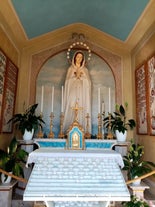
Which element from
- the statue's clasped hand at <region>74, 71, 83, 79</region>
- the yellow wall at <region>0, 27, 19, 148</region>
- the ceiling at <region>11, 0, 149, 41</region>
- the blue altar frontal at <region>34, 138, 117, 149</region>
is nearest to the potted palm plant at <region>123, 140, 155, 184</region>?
the blue altar frontal at <region>34, 138, 117, 149</region>

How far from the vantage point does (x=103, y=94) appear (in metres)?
4.75

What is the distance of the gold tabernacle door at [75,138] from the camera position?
3434 millimetres

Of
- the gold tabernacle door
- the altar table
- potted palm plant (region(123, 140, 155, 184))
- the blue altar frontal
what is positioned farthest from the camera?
the blue altar frontal

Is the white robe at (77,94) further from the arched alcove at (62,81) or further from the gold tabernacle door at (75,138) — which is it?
the gold tabernacle door at (75,138)

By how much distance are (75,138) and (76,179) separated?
49.0 inches

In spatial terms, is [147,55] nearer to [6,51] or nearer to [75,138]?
[75,138]

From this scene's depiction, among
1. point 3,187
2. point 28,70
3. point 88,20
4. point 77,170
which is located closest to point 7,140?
point 3,187

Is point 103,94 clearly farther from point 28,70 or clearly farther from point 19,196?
point 19,196

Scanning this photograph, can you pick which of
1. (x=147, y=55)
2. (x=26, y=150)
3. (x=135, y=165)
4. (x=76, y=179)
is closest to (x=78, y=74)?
(x=147, y=55)

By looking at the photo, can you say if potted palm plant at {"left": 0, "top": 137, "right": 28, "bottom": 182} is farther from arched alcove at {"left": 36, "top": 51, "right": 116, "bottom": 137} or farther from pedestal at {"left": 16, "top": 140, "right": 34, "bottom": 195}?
arched alcove at {"left": 36, "top": 51, "right": 116, "bottom": 137}

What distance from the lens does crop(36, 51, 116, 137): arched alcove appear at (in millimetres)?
4571

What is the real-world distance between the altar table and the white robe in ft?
5.51

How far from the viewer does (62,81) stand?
15.7ft

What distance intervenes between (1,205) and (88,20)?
4369 mm
